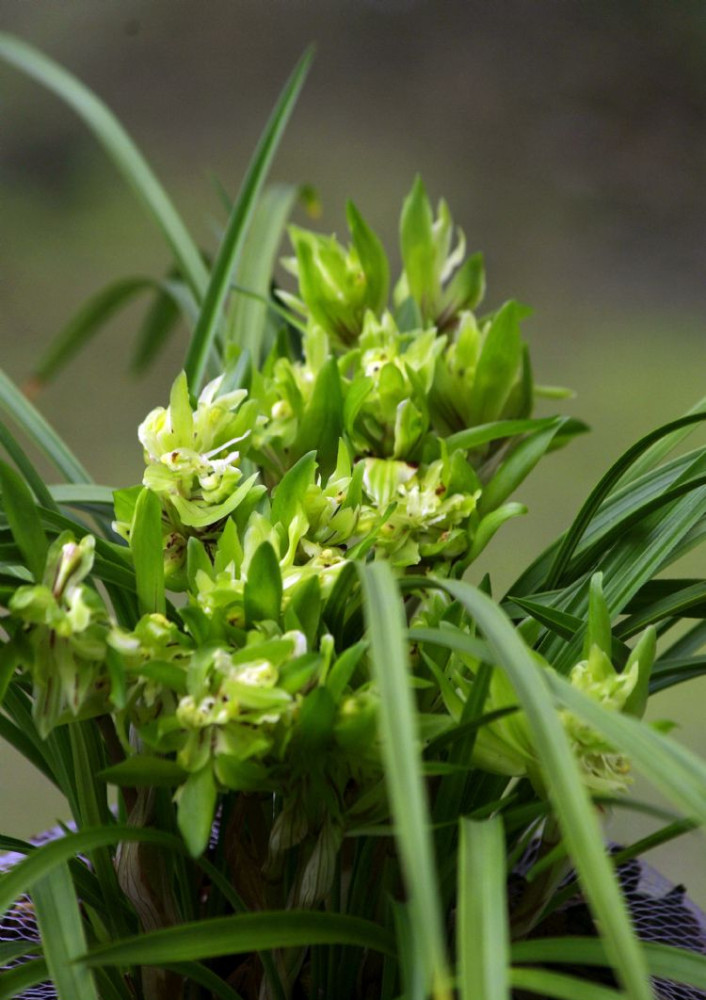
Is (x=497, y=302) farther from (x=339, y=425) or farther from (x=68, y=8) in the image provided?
(x=339, y=425)

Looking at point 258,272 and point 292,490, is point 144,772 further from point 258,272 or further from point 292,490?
point 258,272

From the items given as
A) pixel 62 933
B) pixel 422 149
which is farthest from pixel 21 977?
pixel 422 149

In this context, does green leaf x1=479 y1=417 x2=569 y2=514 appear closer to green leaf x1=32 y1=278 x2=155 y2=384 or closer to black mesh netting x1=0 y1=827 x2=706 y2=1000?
black mesh netting x1=0 y1=827 x2=706 y2=1000

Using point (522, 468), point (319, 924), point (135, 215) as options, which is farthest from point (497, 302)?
point (319, 924)

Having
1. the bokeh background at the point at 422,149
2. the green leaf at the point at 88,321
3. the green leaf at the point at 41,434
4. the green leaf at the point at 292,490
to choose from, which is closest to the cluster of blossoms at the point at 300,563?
the green leaf at the point at 292,490

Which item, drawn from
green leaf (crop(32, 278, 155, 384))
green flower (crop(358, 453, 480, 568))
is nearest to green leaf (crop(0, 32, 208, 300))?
green leaf (crop(32, 278, 155, 384))

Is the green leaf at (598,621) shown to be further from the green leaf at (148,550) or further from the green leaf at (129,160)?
the green leaf at (129,160)
